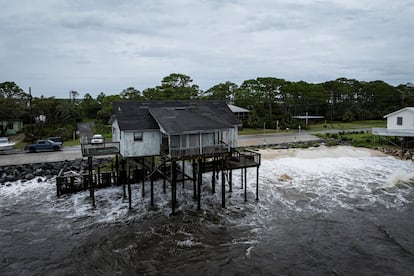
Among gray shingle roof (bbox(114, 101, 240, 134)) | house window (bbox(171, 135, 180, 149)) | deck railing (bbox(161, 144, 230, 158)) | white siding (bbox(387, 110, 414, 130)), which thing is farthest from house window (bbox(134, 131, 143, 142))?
A: white siding (bbox(387, 110, 414, 130))

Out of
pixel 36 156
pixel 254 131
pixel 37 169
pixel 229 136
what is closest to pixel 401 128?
pixel 254 131

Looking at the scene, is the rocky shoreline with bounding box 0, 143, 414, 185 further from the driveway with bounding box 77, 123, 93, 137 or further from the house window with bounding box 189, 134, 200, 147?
the driveway with bounding box 77, 123, 93, 137

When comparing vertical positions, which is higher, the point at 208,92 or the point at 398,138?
the point at 208,92

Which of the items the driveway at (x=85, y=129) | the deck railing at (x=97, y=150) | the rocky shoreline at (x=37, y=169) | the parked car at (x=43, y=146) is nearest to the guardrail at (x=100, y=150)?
the deck railing at (x=97, y=150)

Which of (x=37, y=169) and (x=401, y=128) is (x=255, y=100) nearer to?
(x=401, y=128)

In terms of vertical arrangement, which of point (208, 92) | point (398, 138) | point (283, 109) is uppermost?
point (208, 92)

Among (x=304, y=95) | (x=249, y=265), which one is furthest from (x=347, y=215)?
(x=304, y=95)

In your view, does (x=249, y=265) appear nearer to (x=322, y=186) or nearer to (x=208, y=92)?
(x=322, y=186)
